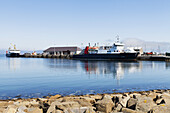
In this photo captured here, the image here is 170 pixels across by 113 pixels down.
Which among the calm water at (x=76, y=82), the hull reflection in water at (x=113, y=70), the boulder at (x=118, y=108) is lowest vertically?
the calm water at (x=76, y=82)

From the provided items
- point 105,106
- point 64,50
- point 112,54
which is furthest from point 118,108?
point 64,50

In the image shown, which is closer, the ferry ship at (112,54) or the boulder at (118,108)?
the boulder at (118,108)

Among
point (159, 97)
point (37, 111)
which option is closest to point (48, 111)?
point (37, 111)

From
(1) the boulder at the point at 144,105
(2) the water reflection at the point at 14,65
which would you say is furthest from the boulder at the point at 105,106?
(2) the water reflection at the point at 14,65

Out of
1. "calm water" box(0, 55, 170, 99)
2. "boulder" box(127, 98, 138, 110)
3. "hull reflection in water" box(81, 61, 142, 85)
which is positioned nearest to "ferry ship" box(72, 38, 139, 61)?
"hull reflection in water" box(81, 61, 142, 85)

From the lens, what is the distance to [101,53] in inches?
2977

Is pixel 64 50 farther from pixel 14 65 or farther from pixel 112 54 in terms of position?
pixel 14 65

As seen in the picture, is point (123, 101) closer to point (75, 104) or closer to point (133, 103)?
point (133, 103)

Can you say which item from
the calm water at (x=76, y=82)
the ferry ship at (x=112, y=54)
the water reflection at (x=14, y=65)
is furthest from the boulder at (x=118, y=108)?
the ferry ship at (x=112, y=54)

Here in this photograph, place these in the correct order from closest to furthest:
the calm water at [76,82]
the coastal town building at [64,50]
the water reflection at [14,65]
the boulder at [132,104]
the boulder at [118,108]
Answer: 1. the boulder at [118,108]
2. the boulder at [132,104]
3. the calm water at [76,82]
4. the water reflection at [14,65]
5. the coastal town building at [64,50]

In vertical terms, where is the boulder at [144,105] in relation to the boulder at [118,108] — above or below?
above

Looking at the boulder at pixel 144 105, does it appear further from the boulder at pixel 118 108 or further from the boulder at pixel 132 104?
the boulder at pixel 118 108

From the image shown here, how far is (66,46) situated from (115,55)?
54488 millimetres

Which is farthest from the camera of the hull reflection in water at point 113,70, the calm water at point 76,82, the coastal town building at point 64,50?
the coastal town building at point 64,50
